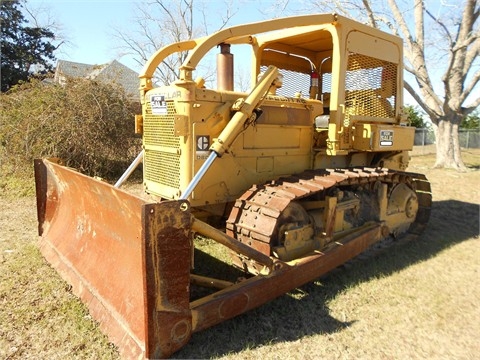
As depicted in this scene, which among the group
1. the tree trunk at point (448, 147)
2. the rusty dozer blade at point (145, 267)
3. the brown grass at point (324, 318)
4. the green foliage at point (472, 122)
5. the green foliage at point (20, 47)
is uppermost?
the green foliage at point (20, 47)

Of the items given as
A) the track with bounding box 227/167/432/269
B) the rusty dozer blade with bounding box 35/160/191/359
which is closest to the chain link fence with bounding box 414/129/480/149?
the track with bounding box 227/167/432/269

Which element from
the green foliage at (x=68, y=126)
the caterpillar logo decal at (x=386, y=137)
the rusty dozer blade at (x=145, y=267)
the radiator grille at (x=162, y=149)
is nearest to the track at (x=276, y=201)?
the rusty dozer blade at (x=145, y=267)

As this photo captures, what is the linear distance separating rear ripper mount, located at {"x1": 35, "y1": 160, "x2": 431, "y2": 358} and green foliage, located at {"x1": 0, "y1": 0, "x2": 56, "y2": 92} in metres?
23.4

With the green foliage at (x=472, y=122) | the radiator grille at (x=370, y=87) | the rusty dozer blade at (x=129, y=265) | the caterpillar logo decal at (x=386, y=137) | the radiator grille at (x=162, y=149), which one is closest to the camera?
the rusty dozer blade at (x=129, y=265)

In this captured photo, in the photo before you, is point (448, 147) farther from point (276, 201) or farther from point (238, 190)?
point (276, 201)

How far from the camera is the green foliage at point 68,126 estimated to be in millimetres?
9062

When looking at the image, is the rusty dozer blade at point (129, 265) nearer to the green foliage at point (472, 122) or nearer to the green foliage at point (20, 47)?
the green foliage at point (20, 47)

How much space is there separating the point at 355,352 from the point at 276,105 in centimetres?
252

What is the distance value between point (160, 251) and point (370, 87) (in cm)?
374

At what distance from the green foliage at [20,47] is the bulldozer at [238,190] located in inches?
920

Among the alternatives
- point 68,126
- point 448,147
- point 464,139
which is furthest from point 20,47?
point 464,139

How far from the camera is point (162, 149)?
Answer: 3885 mm

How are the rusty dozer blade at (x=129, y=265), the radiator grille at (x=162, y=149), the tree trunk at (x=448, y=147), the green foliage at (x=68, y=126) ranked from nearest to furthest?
the rusty dozer blade at (x=129, y=265), the radiator grille at (x=162, y=149), the green foliage at (x=68, y=126), the tree trunk at (x=448, y=147)

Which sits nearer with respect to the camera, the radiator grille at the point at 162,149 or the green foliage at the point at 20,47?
the radiator grille at the point at 162,149
